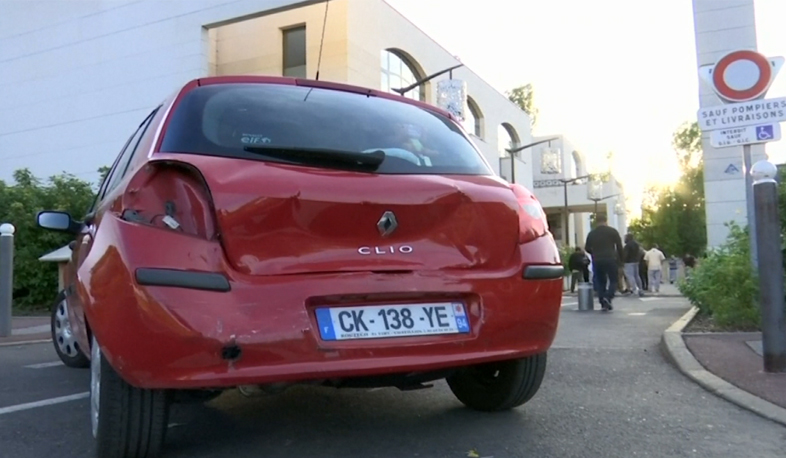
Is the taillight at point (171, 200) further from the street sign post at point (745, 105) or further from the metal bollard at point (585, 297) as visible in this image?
the metal bollard at point (585, 297)

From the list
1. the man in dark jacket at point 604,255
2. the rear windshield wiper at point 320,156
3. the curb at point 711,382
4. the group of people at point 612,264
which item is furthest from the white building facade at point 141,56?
the rear windshield wiper at point 320,156

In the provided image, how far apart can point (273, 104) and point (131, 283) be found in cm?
112

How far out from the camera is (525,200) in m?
3.24

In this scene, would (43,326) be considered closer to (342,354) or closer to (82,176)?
(342,354)

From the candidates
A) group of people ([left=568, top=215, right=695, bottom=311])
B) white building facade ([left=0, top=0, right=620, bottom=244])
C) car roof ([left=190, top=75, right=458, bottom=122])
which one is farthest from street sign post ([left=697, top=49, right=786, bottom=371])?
white building facade ([left=0, top=0, right=620, bottom=244])

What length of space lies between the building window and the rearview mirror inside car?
67.2ft

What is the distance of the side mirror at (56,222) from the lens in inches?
165

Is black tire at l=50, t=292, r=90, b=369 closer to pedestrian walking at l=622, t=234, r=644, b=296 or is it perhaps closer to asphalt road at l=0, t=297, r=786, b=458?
asphalt road at l=0, t=297, r=786, b=458

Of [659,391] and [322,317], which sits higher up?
[322,317]

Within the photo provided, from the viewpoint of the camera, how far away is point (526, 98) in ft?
223

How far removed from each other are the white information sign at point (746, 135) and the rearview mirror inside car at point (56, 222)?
17.8 feet

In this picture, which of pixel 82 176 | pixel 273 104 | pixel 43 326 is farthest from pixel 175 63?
pixel 273 104

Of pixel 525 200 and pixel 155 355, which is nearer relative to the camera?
pixel 155 355

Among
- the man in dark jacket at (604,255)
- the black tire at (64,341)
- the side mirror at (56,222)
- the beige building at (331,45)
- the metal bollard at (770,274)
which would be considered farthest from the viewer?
the beige building at (331,45)
